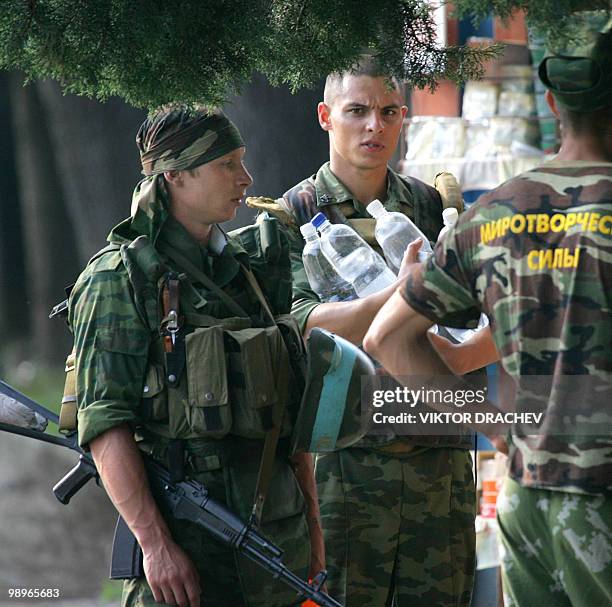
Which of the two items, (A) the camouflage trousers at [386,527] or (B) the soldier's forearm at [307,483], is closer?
(B) the soldier's forearm at [307,483]

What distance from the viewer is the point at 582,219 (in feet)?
7.97

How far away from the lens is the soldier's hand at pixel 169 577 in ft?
10.6

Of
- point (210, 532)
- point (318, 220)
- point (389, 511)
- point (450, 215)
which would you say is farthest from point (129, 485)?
point (450, 215)

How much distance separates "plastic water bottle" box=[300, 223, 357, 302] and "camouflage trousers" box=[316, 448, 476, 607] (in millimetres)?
492

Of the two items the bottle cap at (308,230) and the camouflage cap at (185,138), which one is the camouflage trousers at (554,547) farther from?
the bottle cap at (308,230)

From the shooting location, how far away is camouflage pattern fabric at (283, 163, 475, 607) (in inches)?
156

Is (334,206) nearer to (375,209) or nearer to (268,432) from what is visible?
(375,209)

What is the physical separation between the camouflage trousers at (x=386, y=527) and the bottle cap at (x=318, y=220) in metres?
0.71

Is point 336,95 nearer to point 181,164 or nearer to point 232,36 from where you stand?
point 181,164

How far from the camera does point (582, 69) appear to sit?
2.47 metres

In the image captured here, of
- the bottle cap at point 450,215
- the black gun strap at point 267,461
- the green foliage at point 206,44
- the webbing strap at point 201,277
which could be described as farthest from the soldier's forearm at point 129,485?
the bottle cap at point 450,215

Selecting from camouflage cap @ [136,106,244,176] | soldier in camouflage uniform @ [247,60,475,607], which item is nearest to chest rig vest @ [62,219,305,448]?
camouflage cap @ [136,106,244,176]

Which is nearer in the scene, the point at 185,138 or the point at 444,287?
the point at 444,287

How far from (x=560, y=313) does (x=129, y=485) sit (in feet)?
4.33
